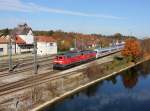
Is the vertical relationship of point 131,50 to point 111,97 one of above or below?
above

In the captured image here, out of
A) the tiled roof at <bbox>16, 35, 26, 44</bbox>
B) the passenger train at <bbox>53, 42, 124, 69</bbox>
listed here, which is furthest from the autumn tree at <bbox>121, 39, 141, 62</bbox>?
the tiled roof at <bbox>16, 35, 26, 44</bbox>

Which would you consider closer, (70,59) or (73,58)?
(70,59)

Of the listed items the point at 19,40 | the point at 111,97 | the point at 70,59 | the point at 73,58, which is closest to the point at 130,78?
the point at 73,58

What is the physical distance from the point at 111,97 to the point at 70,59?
14.9 m

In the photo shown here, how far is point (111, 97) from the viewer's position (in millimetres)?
36406

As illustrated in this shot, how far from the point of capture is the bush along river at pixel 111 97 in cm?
3100

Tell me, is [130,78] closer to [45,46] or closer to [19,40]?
[45,46]

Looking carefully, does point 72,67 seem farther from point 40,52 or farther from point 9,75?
point 40,52

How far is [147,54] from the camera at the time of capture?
98.9 m

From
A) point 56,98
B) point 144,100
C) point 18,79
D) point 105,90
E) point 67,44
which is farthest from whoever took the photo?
point 67,44

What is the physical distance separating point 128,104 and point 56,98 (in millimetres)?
8393

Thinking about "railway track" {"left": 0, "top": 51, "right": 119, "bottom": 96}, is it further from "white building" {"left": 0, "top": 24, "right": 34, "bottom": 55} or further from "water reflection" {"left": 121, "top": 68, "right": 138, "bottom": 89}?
"white building" {"left": 0, "top": 24, "right": 34, "bottom": 55}

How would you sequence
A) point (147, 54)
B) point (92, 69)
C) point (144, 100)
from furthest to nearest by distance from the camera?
point (147, 54)
point (92, 69)
point (144, 100)

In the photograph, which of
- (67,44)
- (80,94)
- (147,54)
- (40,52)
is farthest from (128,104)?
(147,54)
